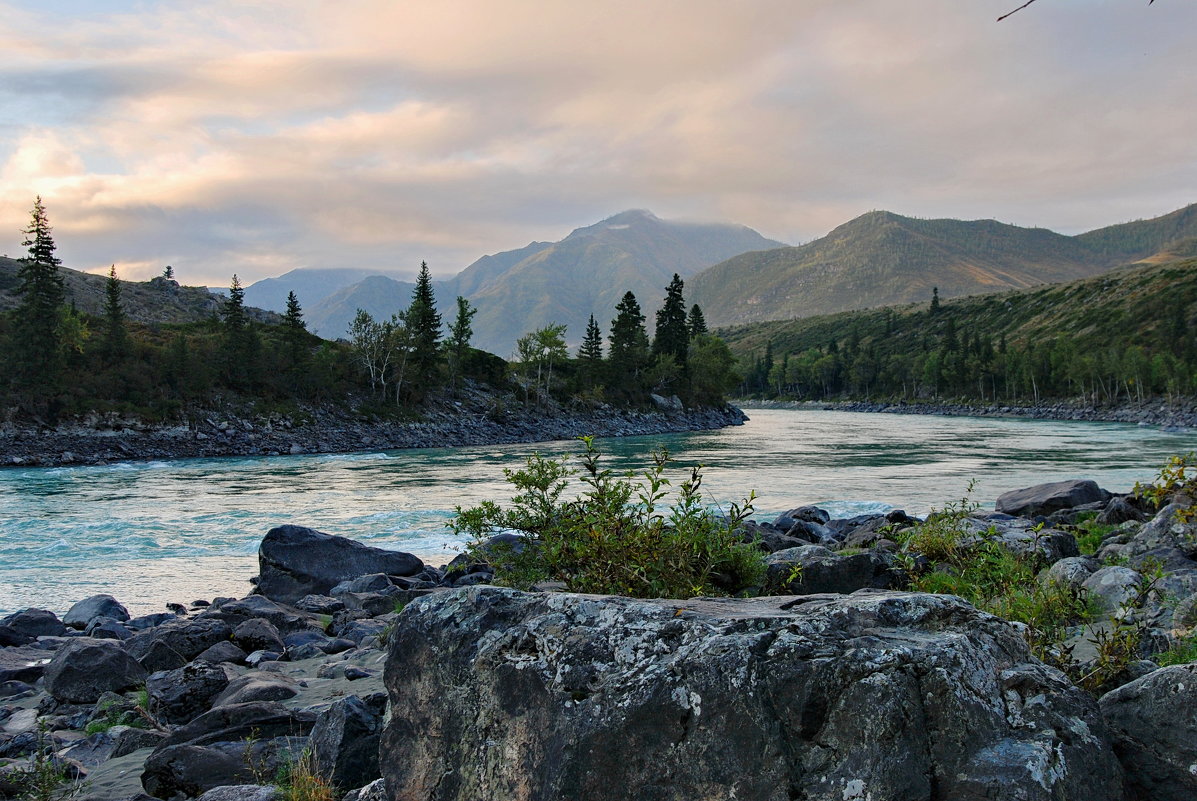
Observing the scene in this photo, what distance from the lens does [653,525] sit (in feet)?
22.6

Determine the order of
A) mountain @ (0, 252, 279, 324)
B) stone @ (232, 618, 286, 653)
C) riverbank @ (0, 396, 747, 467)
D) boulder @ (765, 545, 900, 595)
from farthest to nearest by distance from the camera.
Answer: mountain @ (0, 252, 279, 324) → riverbank @ (0, 396, 747, 467) → stone @ (232, 618, 286, 653) → boulder @ (765, 545, 900, 595)

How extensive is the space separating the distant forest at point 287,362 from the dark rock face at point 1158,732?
2843 inches

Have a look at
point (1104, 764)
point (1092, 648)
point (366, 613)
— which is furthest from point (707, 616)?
point (366, 613)

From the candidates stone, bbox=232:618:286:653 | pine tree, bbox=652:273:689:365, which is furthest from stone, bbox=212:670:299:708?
pine tree, bbox=652:273:689:365

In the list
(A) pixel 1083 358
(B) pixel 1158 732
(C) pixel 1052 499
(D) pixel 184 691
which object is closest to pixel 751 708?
(B) pixel 1158 732

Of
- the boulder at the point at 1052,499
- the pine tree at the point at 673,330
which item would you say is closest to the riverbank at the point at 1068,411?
the pine tree at the point at 673,330

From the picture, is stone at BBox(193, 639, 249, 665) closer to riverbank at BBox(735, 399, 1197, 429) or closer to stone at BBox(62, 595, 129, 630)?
stone at BBox(62, 595, 129, 630)

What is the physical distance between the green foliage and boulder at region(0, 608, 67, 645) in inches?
431

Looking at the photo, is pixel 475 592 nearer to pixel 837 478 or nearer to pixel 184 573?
pixel 184 573

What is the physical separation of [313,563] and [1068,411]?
129794 millimetres

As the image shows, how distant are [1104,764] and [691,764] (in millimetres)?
2092

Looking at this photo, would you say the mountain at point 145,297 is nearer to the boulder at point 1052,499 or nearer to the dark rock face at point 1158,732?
the boulder at point 1052,499

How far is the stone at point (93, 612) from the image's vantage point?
47.8ft

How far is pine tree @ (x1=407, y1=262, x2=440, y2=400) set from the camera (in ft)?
300
